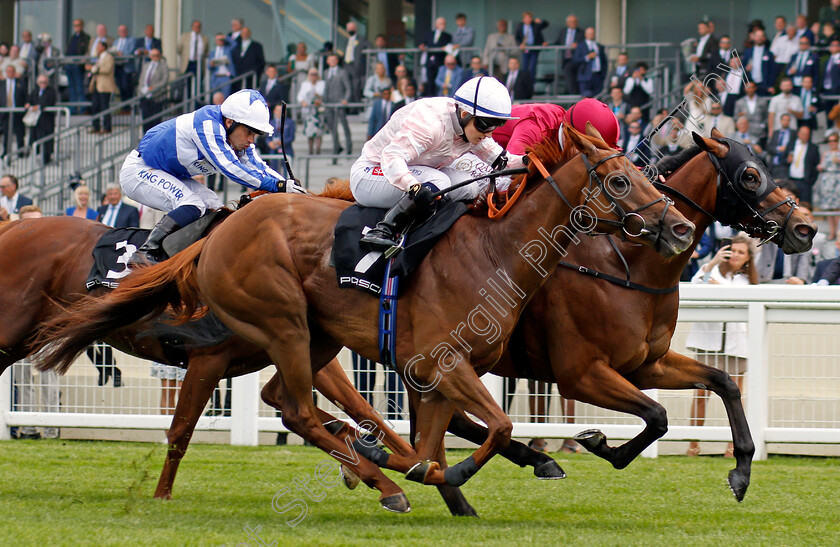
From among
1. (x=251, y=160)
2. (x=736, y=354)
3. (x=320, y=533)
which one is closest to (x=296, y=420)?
(x=320, y=533)

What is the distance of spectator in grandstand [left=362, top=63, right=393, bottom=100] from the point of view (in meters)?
A: 13.5

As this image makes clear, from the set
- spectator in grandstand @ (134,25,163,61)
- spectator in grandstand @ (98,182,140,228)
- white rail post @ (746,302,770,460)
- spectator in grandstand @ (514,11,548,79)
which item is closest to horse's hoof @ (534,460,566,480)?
white rail post @ (746,302,770,460)

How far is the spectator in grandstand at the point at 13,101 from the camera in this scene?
14836 millimetres

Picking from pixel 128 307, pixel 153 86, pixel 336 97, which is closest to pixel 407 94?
pixel 336 97

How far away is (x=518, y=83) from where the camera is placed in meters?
13.1

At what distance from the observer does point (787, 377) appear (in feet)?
22.3

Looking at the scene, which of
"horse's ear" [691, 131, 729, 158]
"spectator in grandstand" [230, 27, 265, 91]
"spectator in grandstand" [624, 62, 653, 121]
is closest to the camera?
"horse's ear" [691, 131, 729, 158]

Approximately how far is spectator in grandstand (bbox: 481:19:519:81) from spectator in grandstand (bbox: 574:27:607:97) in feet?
3.08

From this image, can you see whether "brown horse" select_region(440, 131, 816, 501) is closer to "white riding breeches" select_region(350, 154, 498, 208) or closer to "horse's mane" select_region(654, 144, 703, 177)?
"horse's mane" select_region(654, 144, 703, 177)

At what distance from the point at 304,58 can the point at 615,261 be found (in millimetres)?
10618

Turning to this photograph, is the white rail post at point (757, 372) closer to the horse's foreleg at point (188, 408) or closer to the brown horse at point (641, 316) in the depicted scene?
the brown horse at point (641, 316)

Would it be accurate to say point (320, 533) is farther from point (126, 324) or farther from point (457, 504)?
point (126, 324)

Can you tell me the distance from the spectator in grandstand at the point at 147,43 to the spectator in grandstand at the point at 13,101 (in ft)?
5.64

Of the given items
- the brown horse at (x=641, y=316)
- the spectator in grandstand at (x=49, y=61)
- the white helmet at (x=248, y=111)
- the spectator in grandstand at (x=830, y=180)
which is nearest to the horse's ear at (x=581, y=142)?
the brown horse at (x=641, y=316)
